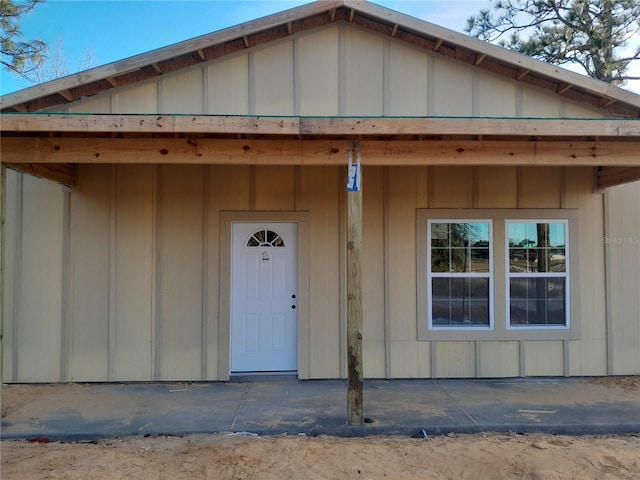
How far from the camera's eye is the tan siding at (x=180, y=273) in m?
6.21

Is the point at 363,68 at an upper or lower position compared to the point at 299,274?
upper

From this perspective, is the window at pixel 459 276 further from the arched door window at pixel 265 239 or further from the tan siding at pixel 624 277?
the arched door window at pixel 265 239

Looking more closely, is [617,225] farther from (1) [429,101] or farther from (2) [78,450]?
(2) [78,450]

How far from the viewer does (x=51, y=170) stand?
568 centimetres

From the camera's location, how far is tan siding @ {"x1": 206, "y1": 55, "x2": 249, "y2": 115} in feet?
20.0

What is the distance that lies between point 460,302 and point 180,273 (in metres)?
3.99

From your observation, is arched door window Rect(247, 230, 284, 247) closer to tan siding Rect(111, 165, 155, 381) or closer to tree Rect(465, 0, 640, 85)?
tan siding Rect(111, 165, 155, 381)

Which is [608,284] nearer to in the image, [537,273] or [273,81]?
[537,273]

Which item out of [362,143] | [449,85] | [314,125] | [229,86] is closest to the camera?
[314,125]

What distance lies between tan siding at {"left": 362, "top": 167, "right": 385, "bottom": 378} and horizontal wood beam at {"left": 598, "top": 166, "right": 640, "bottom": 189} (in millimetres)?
3135

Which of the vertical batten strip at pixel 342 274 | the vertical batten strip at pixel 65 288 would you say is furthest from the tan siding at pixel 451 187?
the vertical batten strip at pixel 65 288

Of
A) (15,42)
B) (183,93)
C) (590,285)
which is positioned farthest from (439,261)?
(15,42)

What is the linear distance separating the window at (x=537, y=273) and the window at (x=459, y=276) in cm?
36

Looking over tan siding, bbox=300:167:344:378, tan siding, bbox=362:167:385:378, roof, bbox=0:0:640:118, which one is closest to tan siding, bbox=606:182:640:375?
roof, bbox=0:0:640:118
